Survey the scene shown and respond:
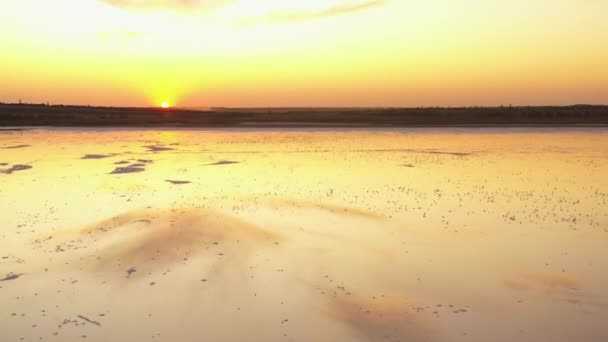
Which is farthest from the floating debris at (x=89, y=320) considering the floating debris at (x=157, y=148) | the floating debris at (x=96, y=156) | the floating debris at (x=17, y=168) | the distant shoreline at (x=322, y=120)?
the distant shoreline at (x=322, y=120)

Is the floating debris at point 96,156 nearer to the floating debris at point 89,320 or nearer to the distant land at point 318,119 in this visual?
the floating debris at point 89,320

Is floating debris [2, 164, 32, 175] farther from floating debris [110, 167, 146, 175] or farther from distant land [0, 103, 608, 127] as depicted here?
distant land [0, 103, 608, 127]

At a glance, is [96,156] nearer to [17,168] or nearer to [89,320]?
[17,168]

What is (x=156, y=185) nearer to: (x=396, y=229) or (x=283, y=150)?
(x=396, y=229)

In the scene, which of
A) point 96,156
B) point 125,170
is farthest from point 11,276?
point 96,156

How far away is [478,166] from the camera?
728 inches

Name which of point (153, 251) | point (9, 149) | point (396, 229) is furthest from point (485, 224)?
point (9, 149)

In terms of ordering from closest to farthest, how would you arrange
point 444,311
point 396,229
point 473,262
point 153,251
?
point 444,311 < point 473,262 < point 153,251 < point 396,229

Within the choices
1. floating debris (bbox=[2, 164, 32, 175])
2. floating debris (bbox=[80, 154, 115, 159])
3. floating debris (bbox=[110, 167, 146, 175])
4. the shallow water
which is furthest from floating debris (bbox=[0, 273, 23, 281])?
floating debris (bbox=[80, 154, 115, 159])

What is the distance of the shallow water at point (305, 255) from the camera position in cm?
570

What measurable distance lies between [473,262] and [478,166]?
11456 millimetres

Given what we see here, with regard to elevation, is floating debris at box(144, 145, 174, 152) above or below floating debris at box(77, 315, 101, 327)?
above

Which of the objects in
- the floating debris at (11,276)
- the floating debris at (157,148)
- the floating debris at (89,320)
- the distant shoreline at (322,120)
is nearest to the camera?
the floating debris at (89,320)

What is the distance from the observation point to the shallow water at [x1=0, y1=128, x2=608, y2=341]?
570 centimetres
